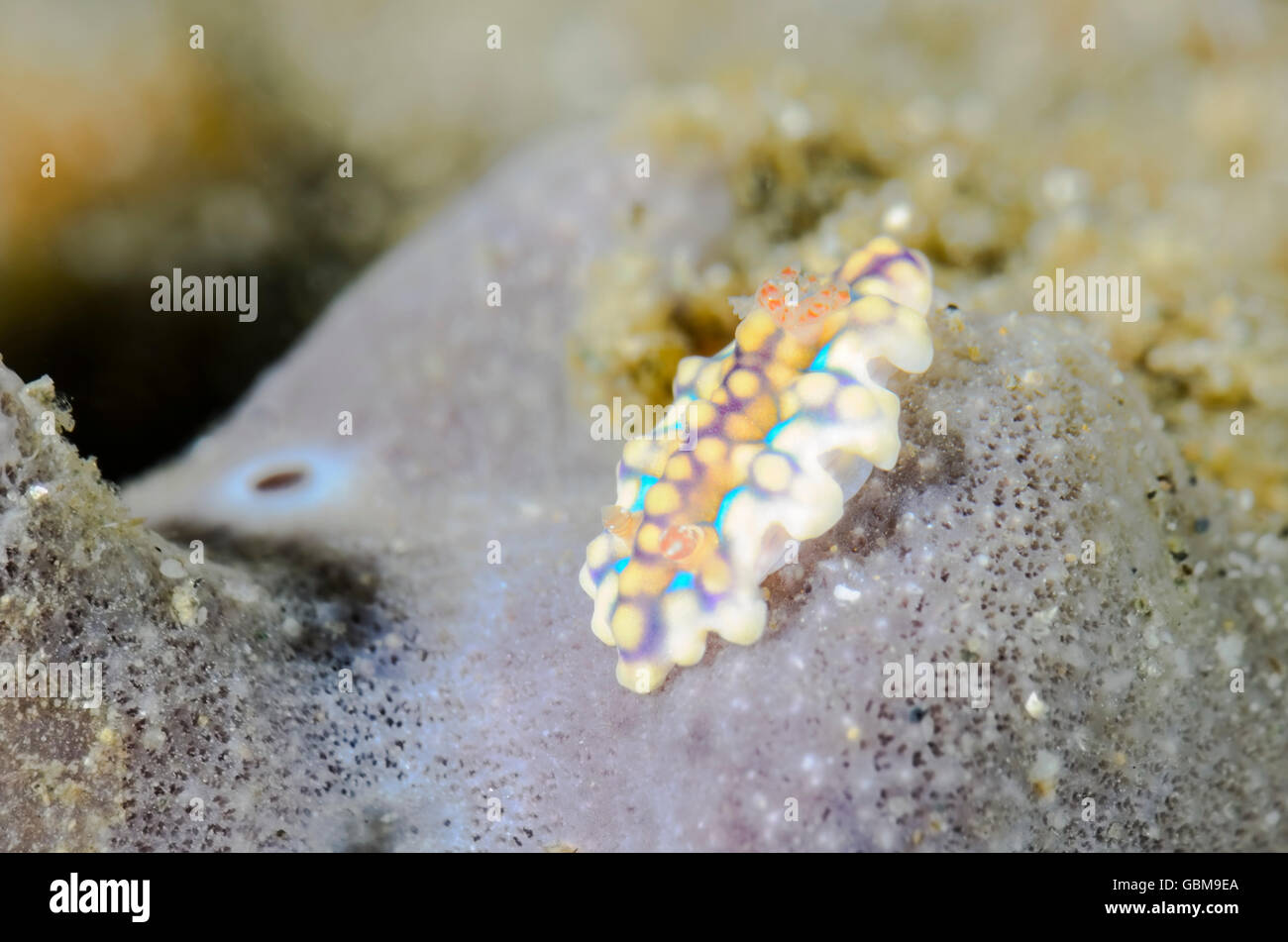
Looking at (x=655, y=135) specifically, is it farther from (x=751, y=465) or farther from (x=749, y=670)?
(x=749, y=670)

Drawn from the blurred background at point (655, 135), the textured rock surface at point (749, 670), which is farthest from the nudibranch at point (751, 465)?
the blurred background at point (655, 135)

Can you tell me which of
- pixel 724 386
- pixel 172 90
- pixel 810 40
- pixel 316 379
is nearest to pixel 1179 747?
pixel 724 386

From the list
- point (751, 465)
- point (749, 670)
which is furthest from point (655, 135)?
point (749, 670)

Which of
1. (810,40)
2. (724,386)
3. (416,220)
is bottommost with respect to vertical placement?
(724,386)

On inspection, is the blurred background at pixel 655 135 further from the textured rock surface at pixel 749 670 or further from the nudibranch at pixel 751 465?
the nudibranch at pixel 751 465
